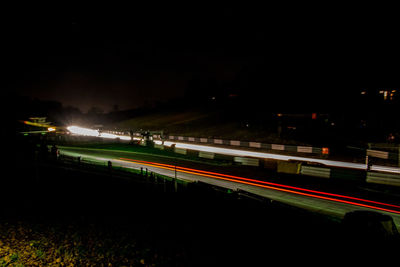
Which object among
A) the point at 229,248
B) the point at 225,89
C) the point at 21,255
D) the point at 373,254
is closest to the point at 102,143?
the point at 21,255

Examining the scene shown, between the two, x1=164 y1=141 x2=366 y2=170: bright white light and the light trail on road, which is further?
x1=164 y1=141 x2=366 y2=170: bright white light

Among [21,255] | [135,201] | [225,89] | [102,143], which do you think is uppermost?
[225,89]

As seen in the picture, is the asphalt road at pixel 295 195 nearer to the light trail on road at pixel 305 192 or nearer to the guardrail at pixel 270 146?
the light trail on road at pixel 305 192

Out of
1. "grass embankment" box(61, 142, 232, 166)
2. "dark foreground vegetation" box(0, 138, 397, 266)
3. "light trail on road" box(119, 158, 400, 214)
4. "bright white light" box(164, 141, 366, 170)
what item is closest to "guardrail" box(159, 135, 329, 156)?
"bright white light" box(164, 141, 366, 170)

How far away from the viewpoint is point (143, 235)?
10992 mm

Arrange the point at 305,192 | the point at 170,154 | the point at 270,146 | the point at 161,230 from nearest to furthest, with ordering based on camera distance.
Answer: the point at 161,230, the point at 305,192, the point at 170,154, the point at 270,146

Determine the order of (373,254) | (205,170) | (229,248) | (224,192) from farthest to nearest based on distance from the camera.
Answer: (205,170) → (224,192) → (229,248) → (373,254)

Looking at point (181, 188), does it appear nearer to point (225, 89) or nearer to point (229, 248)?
point (229, 248)

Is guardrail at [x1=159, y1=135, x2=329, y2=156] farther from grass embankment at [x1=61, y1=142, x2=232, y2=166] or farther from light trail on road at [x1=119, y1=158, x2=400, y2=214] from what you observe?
light trail on road at [x1=119, y1=158, x2=400, y2=214]

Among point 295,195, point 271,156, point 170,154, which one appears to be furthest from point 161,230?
point 271,156

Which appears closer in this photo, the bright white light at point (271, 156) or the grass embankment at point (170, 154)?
the bright white light at point (271, 156)

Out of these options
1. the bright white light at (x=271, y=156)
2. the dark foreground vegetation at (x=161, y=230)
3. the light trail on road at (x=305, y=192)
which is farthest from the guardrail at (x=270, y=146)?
the dark foreground vegetation at (x=161, y=230)

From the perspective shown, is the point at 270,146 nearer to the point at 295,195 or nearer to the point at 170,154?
the point at 170,154

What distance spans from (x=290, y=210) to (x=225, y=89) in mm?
119685
